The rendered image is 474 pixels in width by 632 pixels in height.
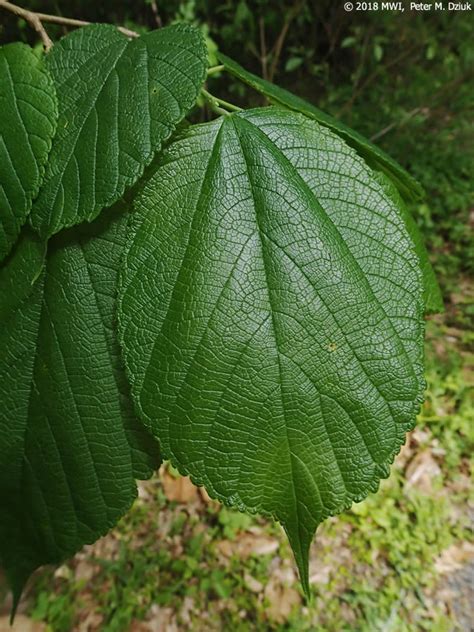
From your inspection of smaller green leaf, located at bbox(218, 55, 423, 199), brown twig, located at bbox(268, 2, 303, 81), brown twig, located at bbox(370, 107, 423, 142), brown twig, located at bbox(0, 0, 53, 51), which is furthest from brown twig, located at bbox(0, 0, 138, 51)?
brown twig, located at bbox(370, 107, 423, 142)

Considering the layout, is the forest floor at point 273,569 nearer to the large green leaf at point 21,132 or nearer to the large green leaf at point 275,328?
the large green leaf at point 275,328

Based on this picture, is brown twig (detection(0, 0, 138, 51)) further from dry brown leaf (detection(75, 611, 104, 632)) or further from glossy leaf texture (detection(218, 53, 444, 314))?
dry brown leaf (detection(75, 611, 104, 632))

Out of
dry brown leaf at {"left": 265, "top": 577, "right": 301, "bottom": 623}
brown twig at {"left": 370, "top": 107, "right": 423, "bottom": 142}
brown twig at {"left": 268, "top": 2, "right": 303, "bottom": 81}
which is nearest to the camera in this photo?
dry brown leaf at {"left": 265, "top": 577, "right": 301, "bottom": 623}

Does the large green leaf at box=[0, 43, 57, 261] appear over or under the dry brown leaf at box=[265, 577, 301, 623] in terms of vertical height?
over

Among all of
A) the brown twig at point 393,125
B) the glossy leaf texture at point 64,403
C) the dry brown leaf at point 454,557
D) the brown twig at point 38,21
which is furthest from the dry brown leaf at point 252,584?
the brown twig at point 393,125

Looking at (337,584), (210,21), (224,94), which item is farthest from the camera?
(224,94)

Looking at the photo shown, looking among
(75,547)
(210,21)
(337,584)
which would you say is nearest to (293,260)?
(75,547)

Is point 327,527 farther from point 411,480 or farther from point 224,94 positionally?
point 224,94
